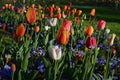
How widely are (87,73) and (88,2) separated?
19726 millimetres

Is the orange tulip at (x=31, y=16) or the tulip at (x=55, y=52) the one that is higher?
the orange tulip at (x=31, y=16)

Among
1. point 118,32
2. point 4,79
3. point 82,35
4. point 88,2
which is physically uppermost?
point 4,79

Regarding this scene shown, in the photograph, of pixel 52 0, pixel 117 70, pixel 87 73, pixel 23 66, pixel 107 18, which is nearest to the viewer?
pixel 87 73

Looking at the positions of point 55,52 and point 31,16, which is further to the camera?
point 31,16

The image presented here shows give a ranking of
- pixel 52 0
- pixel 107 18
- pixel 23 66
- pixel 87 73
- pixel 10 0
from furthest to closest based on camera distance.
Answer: pixel 52 0
pixel 10 0
pixel 107 18
pixel 23 66
pixel 87 73

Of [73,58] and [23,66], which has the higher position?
[23,66]

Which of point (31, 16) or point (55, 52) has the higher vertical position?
point (31, 16)

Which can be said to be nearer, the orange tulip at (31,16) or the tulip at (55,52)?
the tulip at (55,52)

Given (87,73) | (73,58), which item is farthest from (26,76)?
(73,58)

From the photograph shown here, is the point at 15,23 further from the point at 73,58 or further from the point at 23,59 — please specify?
the point at 23,59

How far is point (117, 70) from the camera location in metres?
6.60

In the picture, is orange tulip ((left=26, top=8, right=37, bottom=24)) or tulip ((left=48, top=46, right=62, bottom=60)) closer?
tulip ((left=48, top=46, right=62, bottom=60))

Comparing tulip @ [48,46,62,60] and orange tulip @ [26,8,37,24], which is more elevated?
orange tulip @ [26,8,37,24]

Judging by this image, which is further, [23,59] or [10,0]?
[10,0]
